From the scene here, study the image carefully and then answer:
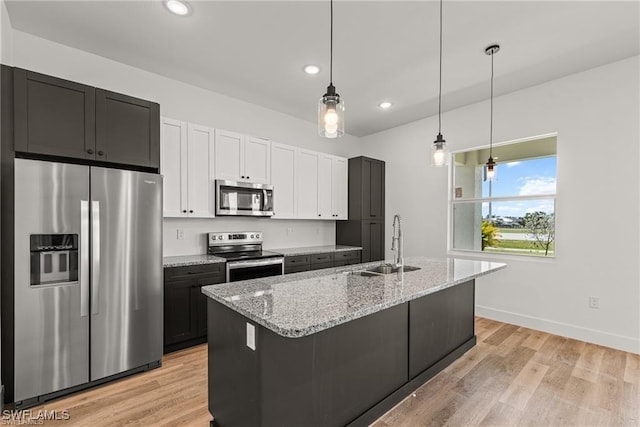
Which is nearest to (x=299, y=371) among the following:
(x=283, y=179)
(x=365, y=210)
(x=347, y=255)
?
(x=283, y=179)

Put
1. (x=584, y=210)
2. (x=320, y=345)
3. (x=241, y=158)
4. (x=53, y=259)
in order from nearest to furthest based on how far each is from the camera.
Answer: (x=320, y=345) < (x=53, y=259) < (x=584, y=210) < (x=241, y=158)

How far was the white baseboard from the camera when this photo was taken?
3072mm

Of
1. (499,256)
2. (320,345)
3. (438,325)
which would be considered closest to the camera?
(320,345)

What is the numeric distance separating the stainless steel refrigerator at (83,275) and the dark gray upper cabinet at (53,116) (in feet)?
0.71

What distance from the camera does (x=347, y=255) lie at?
4707mm

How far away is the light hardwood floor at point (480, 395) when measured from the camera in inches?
79.7

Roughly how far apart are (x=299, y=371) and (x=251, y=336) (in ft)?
1.01

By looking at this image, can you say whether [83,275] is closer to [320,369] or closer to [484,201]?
[320,369]

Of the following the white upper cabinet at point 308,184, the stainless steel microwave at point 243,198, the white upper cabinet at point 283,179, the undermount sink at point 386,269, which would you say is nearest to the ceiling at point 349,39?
the white upper cabinet at point 283,179

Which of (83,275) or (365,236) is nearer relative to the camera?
(83,275)

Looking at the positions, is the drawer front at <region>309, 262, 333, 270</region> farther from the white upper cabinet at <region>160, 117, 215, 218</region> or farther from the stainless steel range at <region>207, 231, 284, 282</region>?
the white upper cabinet at <region>160, 117, 215, 218</region>

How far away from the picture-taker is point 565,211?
3.49 meters

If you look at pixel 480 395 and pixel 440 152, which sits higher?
pixel 440 152

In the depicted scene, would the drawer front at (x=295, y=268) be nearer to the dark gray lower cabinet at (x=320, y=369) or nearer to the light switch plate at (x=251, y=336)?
the dark gray lower cabinet at (x=320, y=369)
